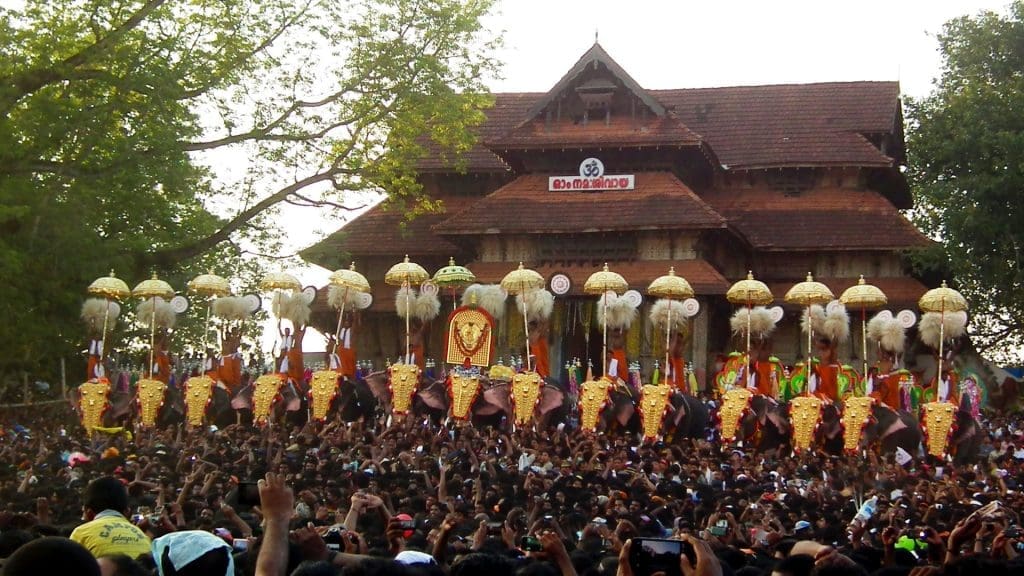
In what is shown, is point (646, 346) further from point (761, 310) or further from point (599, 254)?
point (761, 310)

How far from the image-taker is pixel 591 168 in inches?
1412

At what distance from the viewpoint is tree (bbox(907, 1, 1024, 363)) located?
34.6 metres

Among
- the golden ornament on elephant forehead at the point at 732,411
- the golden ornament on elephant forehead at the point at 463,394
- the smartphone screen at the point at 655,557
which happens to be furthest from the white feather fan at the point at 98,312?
the smartphone screen at the point at 655,557

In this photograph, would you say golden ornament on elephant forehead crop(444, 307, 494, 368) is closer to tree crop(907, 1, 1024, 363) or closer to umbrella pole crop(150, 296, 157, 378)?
umbrella pole crop(150, 296, 157, 378)

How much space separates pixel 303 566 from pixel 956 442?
1907 centimetres

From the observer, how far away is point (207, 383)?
24938 millimetres

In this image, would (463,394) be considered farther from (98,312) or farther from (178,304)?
(98,312)

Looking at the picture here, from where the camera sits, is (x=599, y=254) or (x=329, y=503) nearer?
(x=329, y=503)

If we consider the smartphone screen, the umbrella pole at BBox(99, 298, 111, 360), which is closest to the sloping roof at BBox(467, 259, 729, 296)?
the umbrella pole at BBox(99, 298, 111, 360)

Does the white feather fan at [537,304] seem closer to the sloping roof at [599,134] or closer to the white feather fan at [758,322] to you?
the white feather fan at [758,322]

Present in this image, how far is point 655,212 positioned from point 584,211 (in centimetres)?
174

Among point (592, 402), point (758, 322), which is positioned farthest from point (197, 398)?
point (758, 322)

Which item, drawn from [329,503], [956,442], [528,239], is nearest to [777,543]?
[329,503]

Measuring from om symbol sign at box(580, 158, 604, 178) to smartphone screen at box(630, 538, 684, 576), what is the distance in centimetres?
2941
